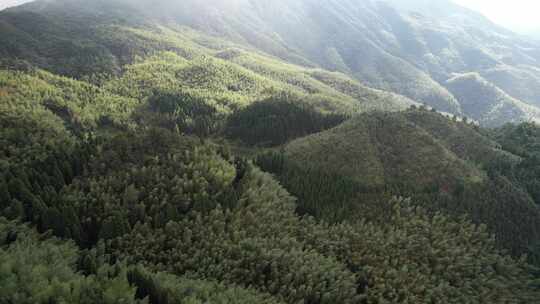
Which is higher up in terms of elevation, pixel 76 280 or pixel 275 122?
pixel 275 122

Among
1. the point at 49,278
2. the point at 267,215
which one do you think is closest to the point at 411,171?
the point at 267,215

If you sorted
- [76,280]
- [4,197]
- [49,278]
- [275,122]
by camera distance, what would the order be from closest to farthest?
[76,280] → [49,278] → [4,197] → [275,122]

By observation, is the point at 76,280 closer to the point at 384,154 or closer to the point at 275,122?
the point at 384,154

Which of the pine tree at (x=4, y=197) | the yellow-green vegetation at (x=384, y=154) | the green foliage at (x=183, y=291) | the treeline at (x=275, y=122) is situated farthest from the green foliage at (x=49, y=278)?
the treeline at (x=275, y=122)

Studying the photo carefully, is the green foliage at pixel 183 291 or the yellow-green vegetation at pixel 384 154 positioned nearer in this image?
the green foliage at pixel 183 291

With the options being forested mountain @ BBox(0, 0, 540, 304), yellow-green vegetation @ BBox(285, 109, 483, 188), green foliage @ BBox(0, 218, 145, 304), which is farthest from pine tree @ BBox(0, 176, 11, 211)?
yellow-green vegetation @ BBox(285, 109, 483, 188)

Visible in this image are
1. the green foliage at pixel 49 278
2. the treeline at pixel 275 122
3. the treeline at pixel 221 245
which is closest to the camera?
the green foliage at pixel 49 278

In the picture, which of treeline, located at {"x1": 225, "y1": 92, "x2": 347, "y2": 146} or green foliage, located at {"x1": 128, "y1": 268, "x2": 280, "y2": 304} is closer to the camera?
green foliage, located at {"x1": 128, "y1": 268, "x2": 280, "y2": 304}

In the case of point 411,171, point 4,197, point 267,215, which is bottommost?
point 4,197

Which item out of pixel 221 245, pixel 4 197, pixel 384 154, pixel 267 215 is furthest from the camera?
pixel 384 154

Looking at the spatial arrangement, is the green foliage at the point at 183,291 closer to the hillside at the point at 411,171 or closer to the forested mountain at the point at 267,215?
the forested mountain at the point at 267,215

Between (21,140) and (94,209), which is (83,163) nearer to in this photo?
(94,209)

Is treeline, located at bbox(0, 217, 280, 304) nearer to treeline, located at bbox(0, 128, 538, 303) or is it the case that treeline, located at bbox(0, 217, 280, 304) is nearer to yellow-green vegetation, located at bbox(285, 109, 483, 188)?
treeline, located at bbox(0, 128, 538, 303)
